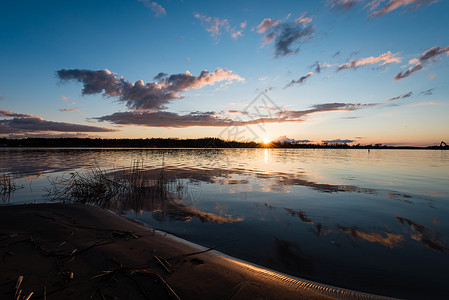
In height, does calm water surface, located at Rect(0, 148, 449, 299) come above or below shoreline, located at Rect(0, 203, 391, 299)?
below

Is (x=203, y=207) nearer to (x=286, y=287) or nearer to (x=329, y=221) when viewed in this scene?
(x=329, y=221)

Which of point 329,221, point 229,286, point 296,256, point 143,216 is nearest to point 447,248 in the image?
point 329,221

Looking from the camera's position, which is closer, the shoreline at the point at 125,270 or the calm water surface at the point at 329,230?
the shoreline at the point at 125,270

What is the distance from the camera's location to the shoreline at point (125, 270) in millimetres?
3334

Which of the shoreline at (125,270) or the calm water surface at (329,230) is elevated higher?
the shoreline at (125,270)

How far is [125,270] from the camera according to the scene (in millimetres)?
3779

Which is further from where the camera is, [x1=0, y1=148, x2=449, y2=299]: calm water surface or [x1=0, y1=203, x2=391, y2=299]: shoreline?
[x1=0, y1=148, x2=449, y2=299]: calm water surface

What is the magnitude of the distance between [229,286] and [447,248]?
6839 mm

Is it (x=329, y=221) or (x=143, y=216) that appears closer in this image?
(x=329, y=221)

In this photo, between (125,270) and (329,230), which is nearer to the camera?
(125,270)

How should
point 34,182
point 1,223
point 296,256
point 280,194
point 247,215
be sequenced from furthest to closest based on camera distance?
1. point 34,182
2. point 280,194
3. point 247,215
4. point 1,223
5. point 296,256

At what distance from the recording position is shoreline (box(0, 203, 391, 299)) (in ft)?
10.9

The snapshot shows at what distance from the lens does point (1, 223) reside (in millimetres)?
6043

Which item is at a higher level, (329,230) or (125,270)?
(125,270)
